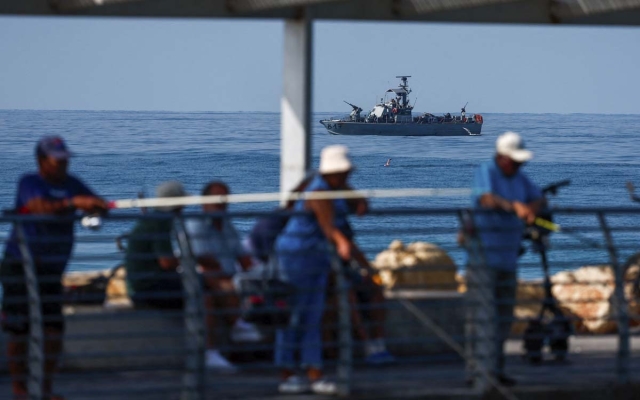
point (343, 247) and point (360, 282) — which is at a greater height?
point (343, 247)

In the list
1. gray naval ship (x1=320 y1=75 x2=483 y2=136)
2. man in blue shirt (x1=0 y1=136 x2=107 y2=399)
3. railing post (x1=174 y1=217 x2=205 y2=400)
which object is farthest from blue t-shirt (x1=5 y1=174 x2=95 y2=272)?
gray naval ship (x1=320 y1=75 x2=483 y2=136)

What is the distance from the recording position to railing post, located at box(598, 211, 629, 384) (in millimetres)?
7234

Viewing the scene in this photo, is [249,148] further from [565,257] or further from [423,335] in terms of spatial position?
[423,335]

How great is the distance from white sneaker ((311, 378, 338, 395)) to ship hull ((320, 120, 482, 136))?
9625 centimetres

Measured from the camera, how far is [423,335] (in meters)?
8.15

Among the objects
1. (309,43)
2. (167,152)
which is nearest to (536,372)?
(309,43)

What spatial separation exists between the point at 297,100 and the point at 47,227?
2498 millimetres

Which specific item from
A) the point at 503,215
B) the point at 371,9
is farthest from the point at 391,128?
the point at 503,215

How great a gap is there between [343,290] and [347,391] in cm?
68

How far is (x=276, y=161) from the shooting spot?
86.8 metres

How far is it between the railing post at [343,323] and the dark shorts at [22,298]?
59.8 inches

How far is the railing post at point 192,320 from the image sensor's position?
6480mm

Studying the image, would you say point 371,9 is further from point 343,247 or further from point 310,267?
point 343,247

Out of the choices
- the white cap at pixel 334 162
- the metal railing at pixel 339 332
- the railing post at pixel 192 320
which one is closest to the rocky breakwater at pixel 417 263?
the metal railing at pixel 339 332
